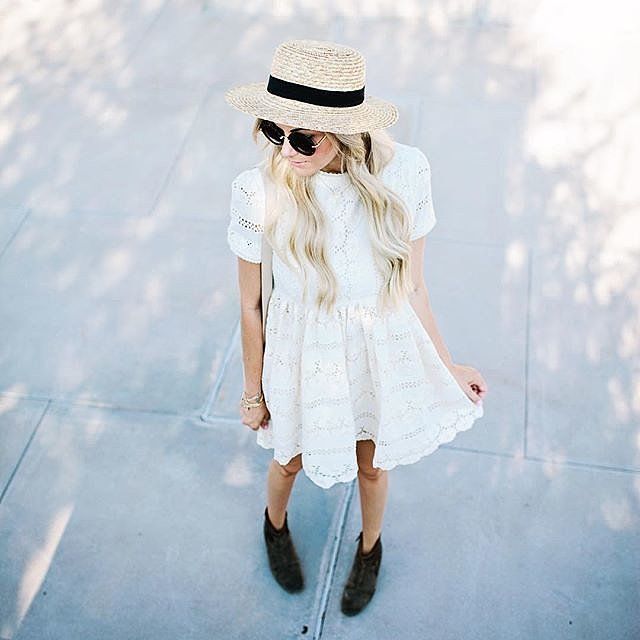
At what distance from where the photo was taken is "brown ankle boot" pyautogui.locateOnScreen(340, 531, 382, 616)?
111 inches

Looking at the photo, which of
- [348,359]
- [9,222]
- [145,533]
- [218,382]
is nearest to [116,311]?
[218,382]

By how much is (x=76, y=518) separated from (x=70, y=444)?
373 millimetres

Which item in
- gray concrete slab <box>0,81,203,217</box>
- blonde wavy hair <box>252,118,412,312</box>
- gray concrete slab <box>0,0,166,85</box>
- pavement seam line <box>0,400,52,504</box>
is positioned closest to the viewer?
blonde wavy hair <box>252,118,412,312</box>

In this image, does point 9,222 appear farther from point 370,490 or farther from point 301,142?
point 301,142

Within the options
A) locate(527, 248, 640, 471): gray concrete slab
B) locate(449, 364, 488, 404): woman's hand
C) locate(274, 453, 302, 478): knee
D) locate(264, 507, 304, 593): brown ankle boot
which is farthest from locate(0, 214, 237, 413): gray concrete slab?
locate(527, 248, 640, 471): gray concrete slab

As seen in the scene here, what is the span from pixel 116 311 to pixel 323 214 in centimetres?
210

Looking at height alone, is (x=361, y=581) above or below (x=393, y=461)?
below

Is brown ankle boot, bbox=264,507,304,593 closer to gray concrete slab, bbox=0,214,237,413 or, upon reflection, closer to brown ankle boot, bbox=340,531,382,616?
brown ankle boot, bbox=340,531,382,616

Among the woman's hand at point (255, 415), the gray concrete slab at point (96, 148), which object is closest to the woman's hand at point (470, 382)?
the woman's hand at point (255, 415)

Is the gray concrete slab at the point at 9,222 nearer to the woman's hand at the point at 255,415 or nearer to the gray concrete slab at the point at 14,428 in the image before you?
the gray concrete slab at the point at 14,428

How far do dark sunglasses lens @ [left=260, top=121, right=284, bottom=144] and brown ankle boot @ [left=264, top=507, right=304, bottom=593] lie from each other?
1.51m

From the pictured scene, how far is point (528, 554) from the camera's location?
9.73ft

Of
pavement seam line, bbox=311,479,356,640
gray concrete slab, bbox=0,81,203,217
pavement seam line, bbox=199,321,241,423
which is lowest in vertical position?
pavement seam line, bbox=311,479,356,640

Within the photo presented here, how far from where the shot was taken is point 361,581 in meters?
2.85
